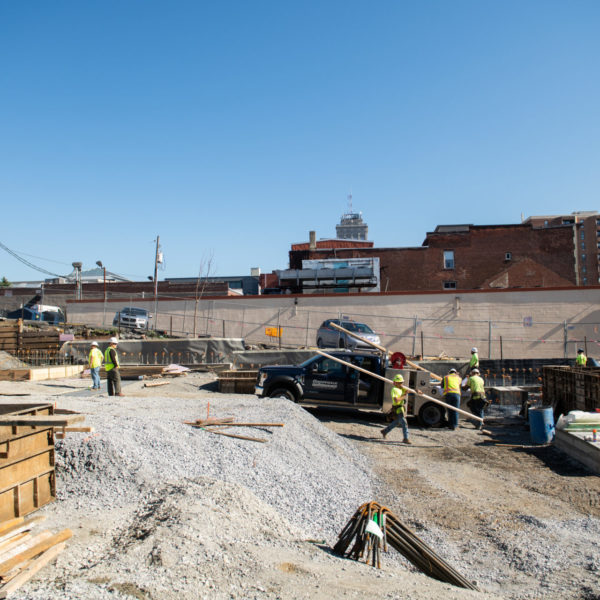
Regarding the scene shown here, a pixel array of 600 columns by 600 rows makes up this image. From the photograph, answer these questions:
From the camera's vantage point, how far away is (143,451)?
26.3 ft

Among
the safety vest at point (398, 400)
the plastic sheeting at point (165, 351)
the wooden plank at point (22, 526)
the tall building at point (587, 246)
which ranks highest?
the tall building at point (587, 246)

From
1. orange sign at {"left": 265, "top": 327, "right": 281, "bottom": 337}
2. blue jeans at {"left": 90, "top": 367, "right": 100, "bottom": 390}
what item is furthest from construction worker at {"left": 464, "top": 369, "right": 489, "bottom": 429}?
orange sign at {"left": 265, "top": 327, "right": 281, "bottom": 337}

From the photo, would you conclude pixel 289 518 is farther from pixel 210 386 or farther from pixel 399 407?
pixel 210 386

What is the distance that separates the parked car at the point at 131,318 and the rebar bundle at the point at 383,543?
2893 cm

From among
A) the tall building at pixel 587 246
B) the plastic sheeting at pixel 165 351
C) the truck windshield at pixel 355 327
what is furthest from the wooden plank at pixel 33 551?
the tall building at pixel 587 246

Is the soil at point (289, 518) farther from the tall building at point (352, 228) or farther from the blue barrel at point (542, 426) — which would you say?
the tall building at point (352, 228)

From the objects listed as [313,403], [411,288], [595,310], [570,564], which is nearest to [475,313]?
[595,310]

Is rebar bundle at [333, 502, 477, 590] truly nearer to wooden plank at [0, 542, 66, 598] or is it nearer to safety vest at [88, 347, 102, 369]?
wooden plank at [0, 542, 66, 598]

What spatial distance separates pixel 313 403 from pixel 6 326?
1921cm

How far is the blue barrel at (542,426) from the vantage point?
12.5 m

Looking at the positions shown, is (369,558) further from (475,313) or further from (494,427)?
(475,313)

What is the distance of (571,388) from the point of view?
14.2 m

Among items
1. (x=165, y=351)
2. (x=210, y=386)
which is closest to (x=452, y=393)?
(x=210, y=386)

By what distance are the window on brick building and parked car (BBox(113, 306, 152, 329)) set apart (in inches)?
1018
